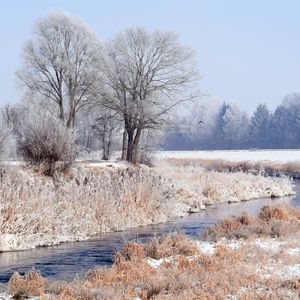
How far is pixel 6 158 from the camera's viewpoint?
87.6 feet

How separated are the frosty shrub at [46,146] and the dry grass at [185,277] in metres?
13.3

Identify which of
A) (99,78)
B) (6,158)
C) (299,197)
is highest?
(99,78)

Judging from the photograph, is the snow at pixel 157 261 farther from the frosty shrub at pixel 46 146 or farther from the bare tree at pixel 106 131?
the bare tree at pixel 106 131

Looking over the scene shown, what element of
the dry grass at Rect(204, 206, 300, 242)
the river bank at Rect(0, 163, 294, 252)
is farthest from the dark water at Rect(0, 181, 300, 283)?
the dry grass at Rect(204, 206, 300, 242)

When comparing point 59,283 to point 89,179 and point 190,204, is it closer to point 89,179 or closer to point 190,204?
point 89,179

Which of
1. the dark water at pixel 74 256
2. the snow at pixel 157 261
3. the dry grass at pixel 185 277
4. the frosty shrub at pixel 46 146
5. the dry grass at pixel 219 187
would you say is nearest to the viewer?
the dry grass at pixel 185 277

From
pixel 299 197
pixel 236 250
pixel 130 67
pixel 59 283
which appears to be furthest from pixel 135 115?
pixel 59 283

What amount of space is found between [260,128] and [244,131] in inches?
458

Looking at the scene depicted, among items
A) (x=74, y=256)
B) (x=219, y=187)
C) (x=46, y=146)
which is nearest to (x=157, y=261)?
(x=74, y=256)

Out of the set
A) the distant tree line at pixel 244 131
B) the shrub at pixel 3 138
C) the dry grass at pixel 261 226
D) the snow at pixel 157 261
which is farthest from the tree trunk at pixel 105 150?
the distant tree line at pixel 244 131

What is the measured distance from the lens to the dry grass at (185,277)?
30.6ft

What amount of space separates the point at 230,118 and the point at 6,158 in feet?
407

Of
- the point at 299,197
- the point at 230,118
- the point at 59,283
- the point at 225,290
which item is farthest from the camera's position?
the point at 230,118

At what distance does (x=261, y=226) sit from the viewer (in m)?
17.1
